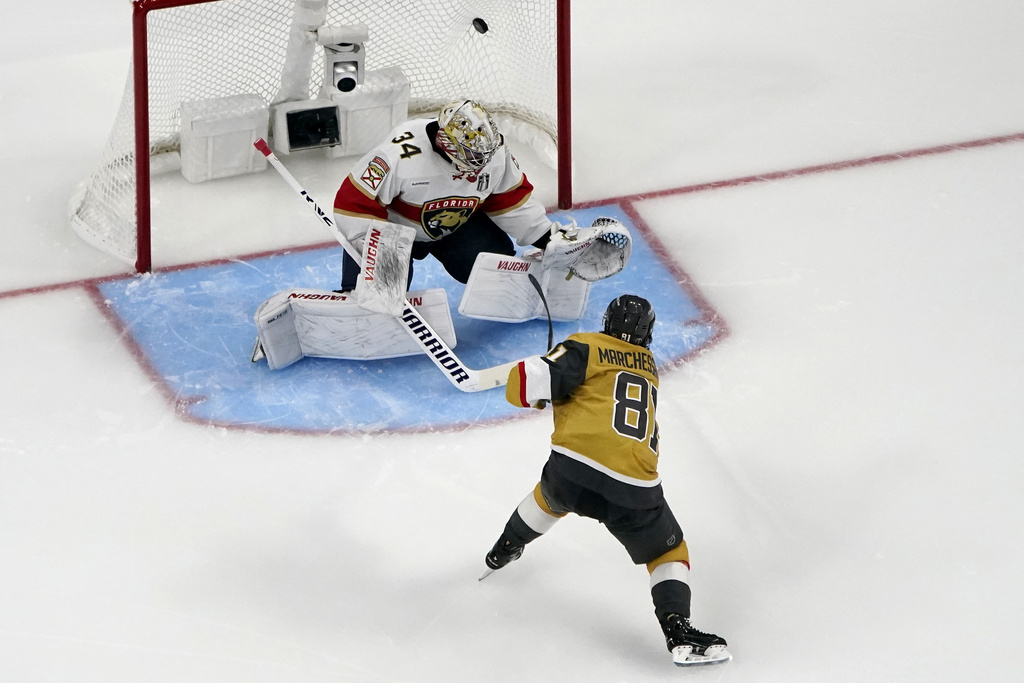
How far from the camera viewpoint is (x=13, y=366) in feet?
14.4

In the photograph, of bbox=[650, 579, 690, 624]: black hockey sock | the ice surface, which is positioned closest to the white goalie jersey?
the ice surface

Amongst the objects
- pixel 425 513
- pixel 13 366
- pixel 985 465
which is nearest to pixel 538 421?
pixel 425 513

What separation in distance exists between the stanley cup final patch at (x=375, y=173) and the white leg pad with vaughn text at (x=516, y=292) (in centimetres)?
35

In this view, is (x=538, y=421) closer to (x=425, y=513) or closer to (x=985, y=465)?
(x=425, y=513)

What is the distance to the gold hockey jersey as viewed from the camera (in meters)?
3.32

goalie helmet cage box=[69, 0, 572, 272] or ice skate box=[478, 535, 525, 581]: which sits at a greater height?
goalie helmet cage box=[69, 0, 572, 272]

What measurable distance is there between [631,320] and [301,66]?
7.30ft

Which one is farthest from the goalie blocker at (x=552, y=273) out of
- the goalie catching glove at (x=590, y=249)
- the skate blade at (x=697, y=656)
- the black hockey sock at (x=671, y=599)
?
the skate blade at (x=697, y=656)

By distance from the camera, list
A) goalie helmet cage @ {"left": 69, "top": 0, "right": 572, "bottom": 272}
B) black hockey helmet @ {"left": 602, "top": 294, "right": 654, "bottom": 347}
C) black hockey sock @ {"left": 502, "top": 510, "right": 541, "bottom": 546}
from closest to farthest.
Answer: black hockey helmet @ {"left": 602, "top": 294, "right": 654, "bottom": 347} < black hockey sock @ {"left": 502, "top": 510, "right": 541, "bottom": 546} < goalie helmet cage @ {"left": 69, "top": 0, "right": 572, "bottom": 272}

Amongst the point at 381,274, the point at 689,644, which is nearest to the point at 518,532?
the point at 689,644

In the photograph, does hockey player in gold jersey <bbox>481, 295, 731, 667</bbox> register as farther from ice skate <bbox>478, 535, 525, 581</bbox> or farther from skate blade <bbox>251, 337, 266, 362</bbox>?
skate blade <bbox>251, 337, 266, 362</bbox>

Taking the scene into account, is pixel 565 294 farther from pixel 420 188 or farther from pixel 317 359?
pixel 317 359

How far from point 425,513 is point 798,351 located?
131 cm

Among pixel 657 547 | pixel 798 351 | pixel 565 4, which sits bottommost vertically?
pixel 798 351
